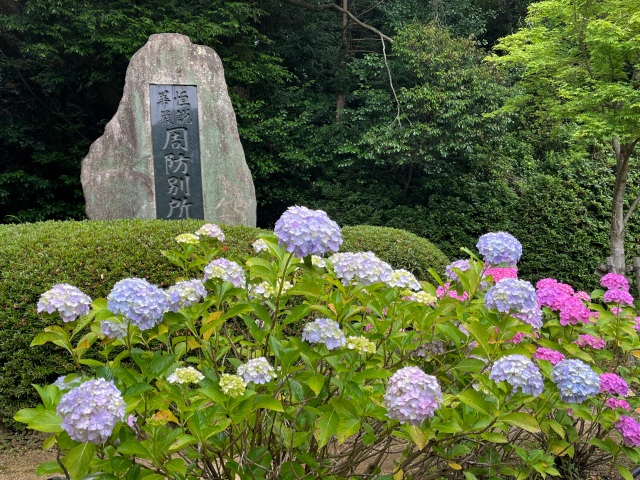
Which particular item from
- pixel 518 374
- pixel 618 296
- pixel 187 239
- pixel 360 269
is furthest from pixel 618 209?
pixel 187 239

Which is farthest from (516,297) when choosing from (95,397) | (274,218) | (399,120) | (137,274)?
(274,218)

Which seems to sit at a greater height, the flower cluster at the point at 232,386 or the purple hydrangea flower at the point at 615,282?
the flower cluster at the point at 232,386

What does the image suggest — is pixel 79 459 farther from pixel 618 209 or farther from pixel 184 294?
pixel 618 209

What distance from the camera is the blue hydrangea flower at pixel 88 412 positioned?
108 centimetres

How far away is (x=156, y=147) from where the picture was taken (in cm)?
497

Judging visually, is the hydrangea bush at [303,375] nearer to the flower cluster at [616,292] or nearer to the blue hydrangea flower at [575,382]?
the blue hydrangea flower at [575,382]

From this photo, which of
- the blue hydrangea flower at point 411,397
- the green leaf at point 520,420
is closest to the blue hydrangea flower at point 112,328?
the blue hydrangea flower at point 411,397

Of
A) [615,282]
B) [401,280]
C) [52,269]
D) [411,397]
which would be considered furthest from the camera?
[52,269]

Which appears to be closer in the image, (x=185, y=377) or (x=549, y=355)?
(x=185, y=377)

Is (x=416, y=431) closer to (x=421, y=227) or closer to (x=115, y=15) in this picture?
(x=421, y=227)

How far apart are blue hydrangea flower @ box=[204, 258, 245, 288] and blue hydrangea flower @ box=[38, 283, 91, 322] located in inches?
13.3

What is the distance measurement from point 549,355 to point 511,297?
0.52 meters

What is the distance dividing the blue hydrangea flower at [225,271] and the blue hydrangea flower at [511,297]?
2.33 feet

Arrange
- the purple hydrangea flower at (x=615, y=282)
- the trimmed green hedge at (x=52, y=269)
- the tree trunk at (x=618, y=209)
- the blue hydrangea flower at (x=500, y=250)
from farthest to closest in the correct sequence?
the tree trunk at (x=618, y=209), the trimmed green hedge at (x=52, y=269), the purple hydrangea flower at (x=615, y=282), the blue hydrangea flower at (x=500, y=250)
